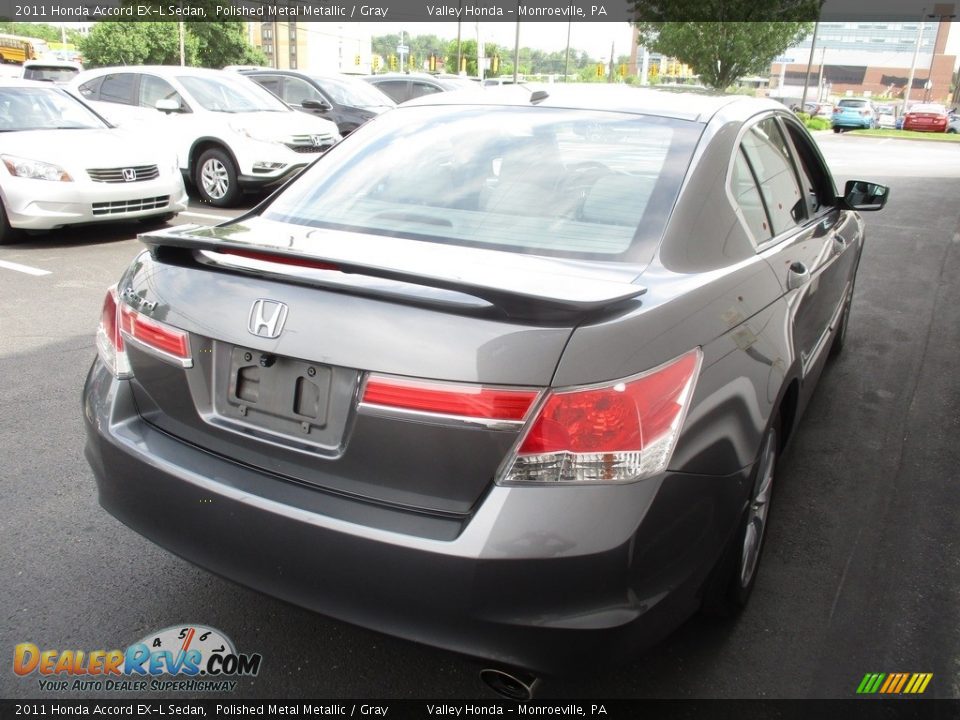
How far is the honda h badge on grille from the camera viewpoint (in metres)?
1.96

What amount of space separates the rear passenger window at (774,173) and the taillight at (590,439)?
1.48 metres

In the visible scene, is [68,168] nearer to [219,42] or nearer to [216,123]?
[216,123]

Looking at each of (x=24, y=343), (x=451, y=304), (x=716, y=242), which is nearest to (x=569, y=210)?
(x=716, y=242)

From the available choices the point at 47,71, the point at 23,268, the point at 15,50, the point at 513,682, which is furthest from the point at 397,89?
the point at 15,50

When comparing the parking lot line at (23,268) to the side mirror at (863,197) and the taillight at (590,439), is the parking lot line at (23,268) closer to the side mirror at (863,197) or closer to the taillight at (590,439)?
the side mirror at (863,197)

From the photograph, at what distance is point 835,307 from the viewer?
4191 mm

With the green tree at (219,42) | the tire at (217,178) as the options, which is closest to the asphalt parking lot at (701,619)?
the tire at (217,178)

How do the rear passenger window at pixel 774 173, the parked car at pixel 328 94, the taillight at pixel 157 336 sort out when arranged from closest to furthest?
1. the taillight at pixel 157 336
2. the rear passenger window at pixel 774 173
3. the parked car at pixel 328 94

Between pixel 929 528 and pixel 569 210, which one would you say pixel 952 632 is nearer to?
pixel 929 528

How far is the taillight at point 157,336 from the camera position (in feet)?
7.00

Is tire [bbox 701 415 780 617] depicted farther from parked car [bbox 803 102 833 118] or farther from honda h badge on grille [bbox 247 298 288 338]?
parked car [bbox 803 102 833 118]

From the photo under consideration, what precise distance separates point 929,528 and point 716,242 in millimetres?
1717

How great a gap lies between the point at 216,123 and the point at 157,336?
29.6 feet

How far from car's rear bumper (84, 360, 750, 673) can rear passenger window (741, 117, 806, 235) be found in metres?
1.35
